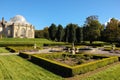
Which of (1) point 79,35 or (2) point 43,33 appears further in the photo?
(2) point 43,33

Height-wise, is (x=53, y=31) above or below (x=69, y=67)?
above

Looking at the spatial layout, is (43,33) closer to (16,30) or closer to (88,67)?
(16,30)

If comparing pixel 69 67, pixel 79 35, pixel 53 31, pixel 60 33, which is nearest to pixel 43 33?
pixel 53 31

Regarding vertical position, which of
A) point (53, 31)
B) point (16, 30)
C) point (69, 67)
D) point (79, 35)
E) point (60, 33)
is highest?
point (16, 30)

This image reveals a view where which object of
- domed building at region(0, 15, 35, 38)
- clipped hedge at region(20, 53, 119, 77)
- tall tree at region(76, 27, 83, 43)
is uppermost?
domed building at region(0, 15, 35, 38)

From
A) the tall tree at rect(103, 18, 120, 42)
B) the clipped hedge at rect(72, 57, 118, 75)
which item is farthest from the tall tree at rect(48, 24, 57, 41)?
the clipped hedge at rect(72, 57, 118, 75)

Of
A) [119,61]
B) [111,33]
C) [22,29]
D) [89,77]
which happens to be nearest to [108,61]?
[119,61]

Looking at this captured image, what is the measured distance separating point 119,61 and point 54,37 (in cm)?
5821

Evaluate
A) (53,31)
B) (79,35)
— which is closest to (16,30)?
(53,31)

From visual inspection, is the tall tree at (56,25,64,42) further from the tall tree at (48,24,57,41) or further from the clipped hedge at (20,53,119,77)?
the clipped hedge at (20,53,119,77)

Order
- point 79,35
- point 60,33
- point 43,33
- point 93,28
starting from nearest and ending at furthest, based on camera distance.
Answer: point 93,28 < point 79,35 < point 60,33 < point 43,33

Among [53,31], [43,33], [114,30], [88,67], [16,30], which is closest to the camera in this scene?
[88,67]

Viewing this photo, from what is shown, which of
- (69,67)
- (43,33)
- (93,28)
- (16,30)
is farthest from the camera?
(43,33)

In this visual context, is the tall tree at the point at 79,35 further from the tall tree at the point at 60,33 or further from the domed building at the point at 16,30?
the domed building at the point at 16,30
